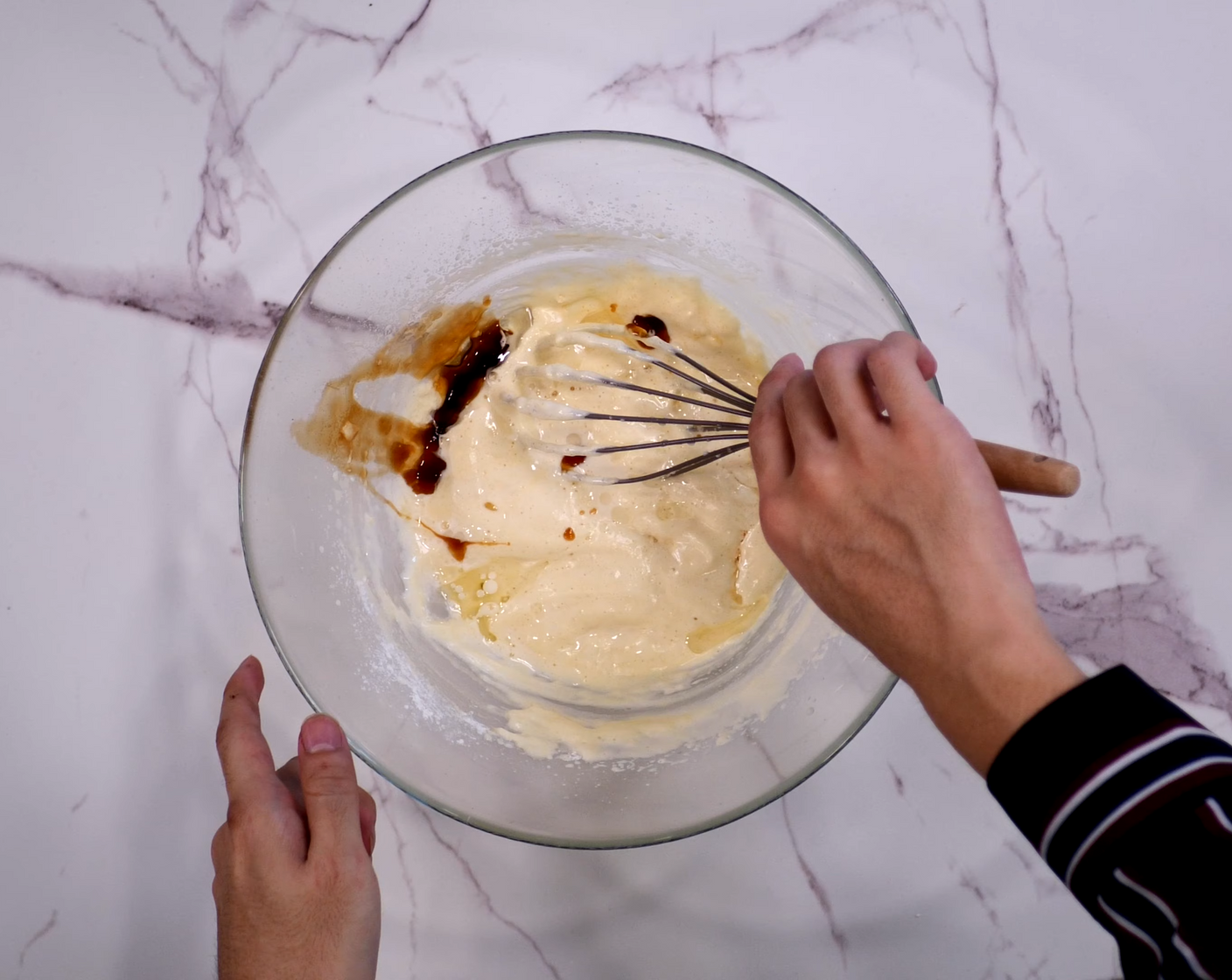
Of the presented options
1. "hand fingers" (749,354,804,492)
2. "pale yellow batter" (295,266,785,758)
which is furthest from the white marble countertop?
"hand fingers" (749,354,804,492)

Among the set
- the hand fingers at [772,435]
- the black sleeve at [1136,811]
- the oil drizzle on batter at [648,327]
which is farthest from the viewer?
the oil drizzle on batter at [648,327]

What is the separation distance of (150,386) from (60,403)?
0.14m

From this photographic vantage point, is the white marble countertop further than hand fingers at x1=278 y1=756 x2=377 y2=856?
Yes

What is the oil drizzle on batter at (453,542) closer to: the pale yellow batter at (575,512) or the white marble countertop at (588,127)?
the pale yellow batter at (575,512)

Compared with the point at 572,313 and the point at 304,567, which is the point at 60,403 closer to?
the point at 304,567

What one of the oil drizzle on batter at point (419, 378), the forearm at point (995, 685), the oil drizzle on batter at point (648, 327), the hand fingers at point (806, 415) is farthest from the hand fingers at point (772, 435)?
the oil drizzle on batter at point (419, 378)

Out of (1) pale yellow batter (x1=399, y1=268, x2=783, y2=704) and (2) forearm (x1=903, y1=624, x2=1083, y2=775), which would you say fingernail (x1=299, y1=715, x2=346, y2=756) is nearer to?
(1) pale yellow batter (x1=399, y1=268, x2=783, y2=704)

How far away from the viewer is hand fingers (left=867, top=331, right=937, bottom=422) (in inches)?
30.0

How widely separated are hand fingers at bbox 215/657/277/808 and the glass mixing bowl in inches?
3.7

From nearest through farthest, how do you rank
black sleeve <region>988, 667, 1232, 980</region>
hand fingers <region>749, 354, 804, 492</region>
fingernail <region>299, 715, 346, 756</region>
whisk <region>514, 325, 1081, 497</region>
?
black sleeve <region>988, 667, 1232, 980</region>
hand fingers <region>749, 354, 804, 492</region>
fingernail <region>299, 715, 346, 756</region>
whisk <region>514, 325, 1081, 497</region>

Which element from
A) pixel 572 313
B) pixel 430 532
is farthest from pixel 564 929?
pixel 572 313

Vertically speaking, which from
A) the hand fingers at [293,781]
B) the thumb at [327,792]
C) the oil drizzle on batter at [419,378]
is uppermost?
the oil drizzle on batter at [419,378]

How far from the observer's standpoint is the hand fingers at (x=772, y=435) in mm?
871

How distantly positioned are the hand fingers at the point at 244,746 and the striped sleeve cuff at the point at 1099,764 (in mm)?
792
